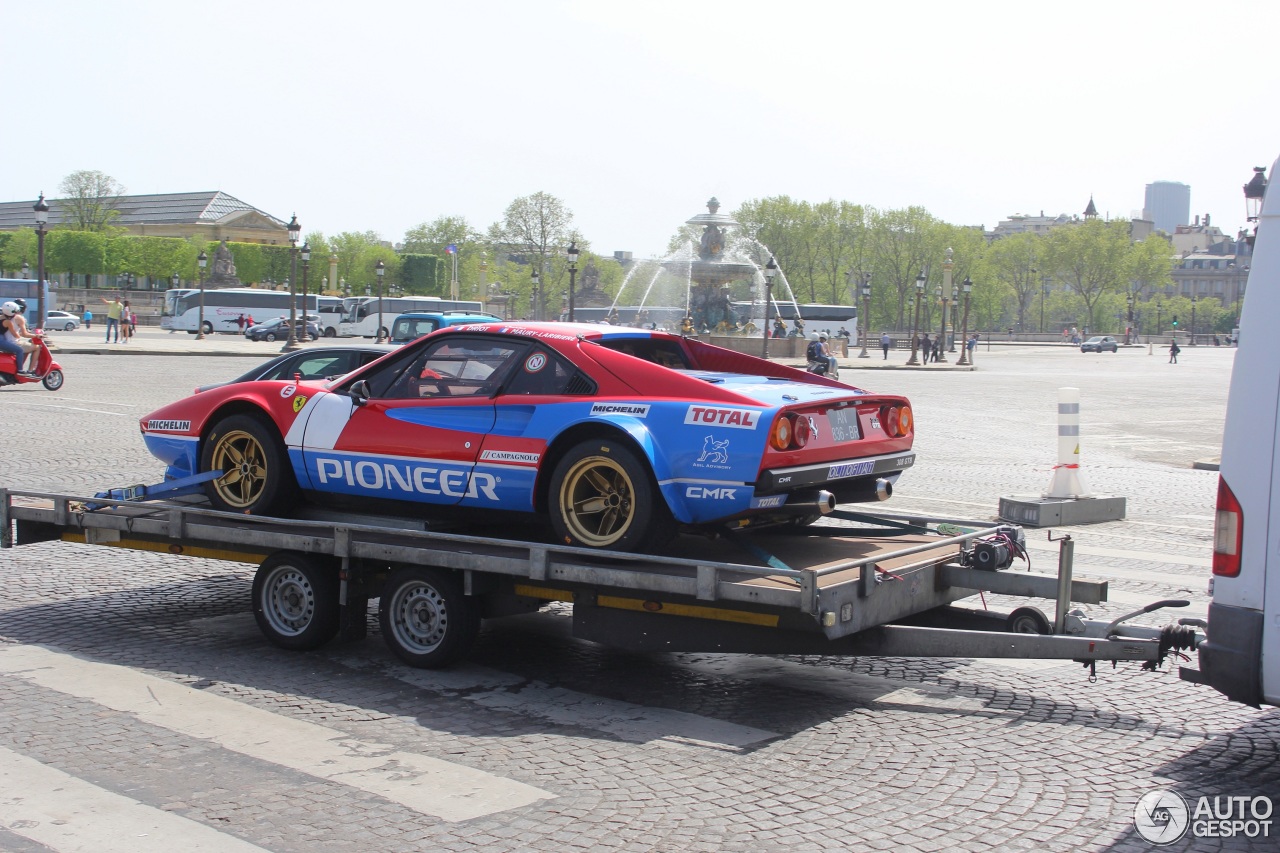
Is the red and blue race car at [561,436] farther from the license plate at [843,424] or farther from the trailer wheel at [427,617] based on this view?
the trailer wheel at [427,617]

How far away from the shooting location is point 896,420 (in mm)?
7004

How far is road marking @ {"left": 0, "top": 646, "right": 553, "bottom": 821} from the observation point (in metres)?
4.97

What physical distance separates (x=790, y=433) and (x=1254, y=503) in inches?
83.2

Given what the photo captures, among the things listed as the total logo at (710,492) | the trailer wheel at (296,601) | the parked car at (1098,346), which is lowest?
the trailer wheel at (296,601)

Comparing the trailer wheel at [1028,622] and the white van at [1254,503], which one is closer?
the white van at [1254,503]

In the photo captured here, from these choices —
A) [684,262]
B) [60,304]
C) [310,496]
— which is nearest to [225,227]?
[60,304]

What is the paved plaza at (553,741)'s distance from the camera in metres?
4.66

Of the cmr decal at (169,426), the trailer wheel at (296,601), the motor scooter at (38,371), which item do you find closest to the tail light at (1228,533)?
the trailer wheel at (296,601)

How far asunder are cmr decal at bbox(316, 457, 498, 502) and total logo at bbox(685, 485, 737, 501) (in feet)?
3.85

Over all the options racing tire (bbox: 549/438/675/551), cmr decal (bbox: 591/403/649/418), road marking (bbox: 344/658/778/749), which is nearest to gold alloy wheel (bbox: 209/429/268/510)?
road marking (bbox: 344/658/778/749)

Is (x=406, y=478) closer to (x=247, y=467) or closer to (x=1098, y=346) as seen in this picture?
(x=247, y=467)

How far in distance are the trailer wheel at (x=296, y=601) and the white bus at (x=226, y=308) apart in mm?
76628

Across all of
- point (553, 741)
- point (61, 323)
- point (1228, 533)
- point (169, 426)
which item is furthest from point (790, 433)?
point (61, 323)

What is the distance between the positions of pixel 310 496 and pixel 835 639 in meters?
3.43
